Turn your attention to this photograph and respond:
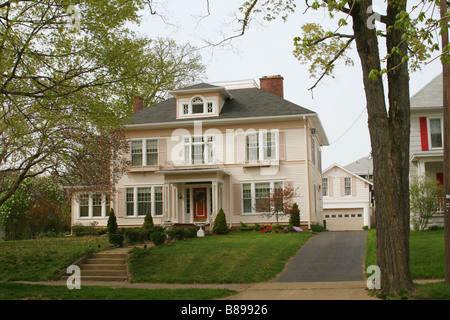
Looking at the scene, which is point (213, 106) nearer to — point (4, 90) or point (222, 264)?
point (222, 264)

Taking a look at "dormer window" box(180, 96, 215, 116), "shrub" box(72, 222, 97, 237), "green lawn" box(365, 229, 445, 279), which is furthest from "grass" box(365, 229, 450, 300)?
"shrub" box(72, 222, 97, 237)

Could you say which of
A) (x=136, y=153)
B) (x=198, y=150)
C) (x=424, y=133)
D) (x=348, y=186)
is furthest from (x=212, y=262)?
(x=348, y=186)

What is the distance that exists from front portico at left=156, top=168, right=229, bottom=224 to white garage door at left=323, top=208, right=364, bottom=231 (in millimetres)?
14663

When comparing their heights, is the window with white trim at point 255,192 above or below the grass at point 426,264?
above

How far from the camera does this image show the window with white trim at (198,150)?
2667cm

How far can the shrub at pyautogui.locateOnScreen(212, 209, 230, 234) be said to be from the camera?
23.8 metres

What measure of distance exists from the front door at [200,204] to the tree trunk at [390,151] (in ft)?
55.8

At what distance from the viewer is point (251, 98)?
28516mm

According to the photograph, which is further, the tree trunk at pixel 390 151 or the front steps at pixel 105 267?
the front steps at pixel 105 267

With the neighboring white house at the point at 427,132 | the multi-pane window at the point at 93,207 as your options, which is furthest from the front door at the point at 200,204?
the neighboring white house at the point at 427,132

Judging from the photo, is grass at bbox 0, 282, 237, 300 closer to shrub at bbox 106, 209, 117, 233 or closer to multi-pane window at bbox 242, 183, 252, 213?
shrub at bbox 106, 209, 117, 233

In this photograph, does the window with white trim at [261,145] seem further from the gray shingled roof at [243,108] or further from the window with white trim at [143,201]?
the window with white trim at [143,201]
